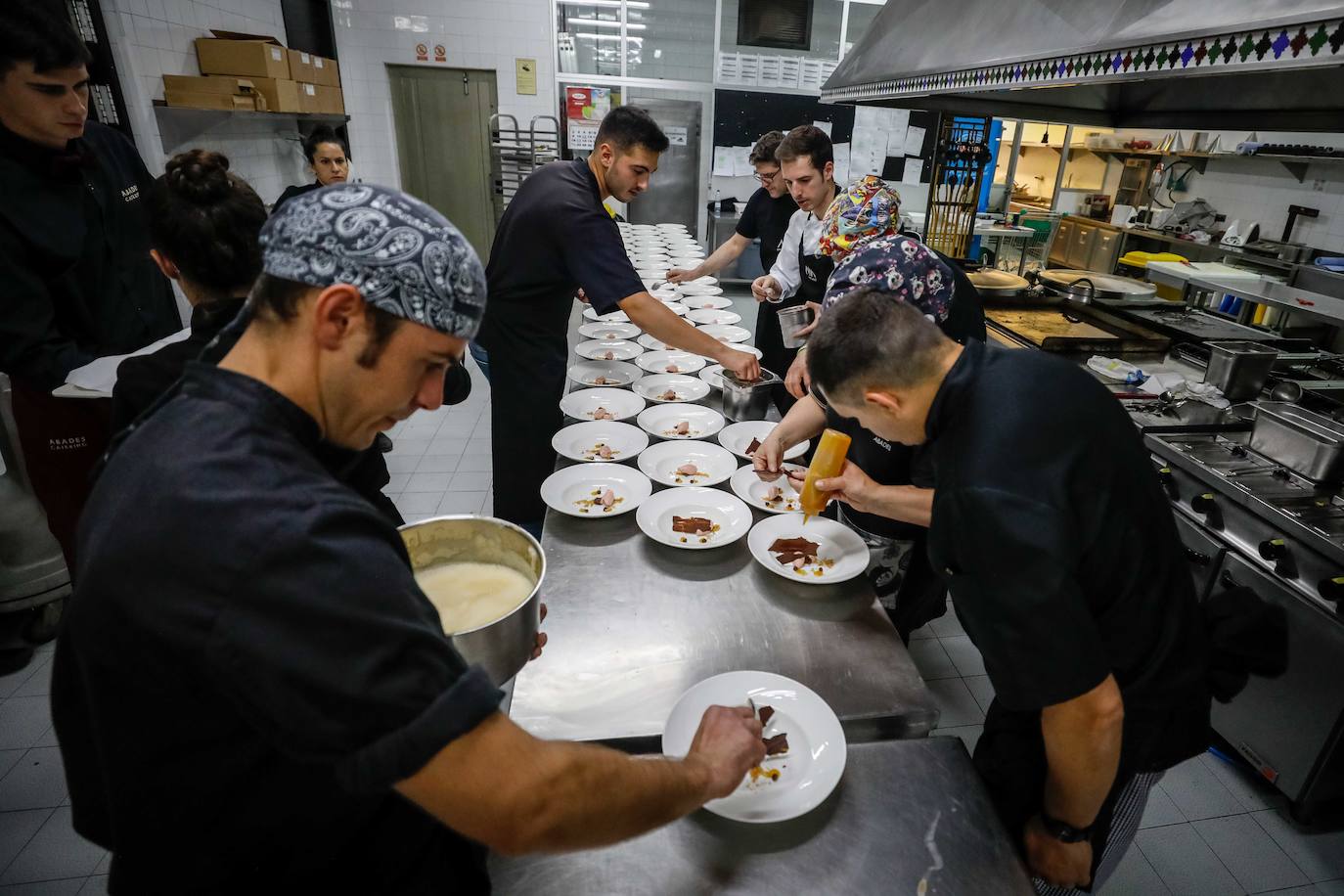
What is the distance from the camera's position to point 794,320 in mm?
2541

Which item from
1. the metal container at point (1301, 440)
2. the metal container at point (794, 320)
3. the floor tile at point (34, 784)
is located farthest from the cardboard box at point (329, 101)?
the metal container at point (1301, 440)

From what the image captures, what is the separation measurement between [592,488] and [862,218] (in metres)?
1.36

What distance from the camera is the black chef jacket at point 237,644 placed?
0.62 metres

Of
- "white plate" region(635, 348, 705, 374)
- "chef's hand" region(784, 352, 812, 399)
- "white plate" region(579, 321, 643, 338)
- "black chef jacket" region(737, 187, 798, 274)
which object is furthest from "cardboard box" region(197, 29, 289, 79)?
"chef's hand" region(784, 352, 812, 399)

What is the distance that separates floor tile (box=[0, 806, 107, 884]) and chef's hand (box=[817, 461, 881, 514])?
2.21m

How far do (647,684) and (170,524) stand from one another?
0.95 m


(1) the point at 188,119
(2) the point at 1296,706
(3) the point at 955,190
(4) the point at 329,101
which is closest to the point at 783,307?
(3) the point at 955,190

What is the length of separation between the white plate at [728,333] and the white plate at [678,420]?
2.84 feet

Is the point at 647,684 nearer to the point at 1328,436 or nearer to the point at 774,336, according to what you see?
the point at 1328,436

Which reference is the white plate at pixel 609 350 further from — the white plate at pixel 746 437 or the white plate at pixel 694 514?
the white plate at pixel 694 514

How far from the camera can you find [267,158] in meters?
5.30

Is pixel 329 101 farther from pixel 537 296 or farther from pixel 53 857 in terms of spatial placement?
pixel 53 857

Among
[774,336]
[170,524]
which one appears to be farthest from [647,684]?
[774,336]

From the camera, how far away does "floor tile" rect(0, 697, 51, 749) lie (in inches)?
88.5
